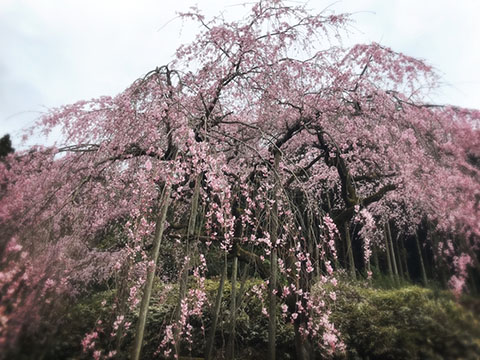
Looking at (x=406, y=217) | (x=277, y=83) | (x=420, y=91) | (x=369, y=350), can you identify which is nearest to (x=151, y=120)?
(x=277, y=83)

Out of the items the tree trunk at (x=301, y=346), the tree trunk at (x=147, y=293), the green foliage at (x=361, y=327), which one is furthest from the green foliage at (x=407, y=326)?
the tree trunk at (x=147, y=293)

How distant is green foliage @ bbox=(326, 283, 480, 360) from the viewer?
6.25 feet

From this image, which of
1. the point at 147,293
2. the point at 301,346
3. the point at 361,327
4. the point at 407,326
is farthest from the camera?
the point at 361,327

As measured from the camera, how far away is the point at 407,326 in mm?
3021

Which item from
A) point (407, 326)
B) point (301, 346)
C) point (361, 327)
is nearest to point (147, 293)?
point (301, 346)

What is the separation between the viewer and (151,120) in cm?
337

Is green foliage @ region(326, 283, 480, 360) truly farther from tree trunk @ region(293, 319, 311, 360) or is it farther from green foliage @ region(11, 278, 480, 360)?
tree trunk @ region(293, 319, 311, 360)

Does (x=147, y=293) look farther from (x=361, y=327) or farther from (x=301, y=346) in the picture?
(x=361, y=327)

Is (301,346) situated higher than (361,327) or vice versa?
(361,327)

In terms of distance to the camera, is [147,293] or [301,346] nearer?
[147,293]

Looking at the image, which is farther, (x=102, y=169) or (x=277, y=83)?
(x=277, y=83)

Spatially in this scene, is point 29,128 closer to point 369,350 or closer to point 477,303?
point 477,303

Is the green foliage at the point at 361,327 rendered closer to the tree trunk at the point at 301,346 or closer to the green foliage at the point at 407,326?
the green foliage at the point at 407,326

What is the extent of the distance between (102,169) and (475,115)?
13.6ft
